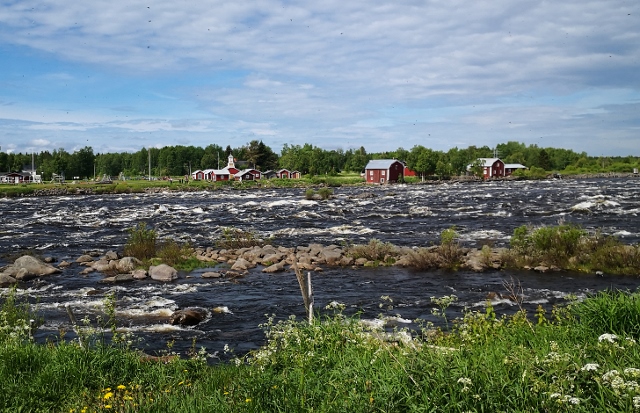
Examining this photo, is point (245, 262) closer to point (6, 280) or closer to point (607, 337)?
point (6, 280)

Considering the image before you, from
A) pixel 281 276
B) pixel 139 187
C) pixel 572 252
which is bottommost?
pixel 281 276

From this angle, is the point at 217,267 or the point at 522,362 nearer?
the point at 522,362

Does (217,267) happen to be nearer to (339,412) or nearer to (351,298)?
(351,298)

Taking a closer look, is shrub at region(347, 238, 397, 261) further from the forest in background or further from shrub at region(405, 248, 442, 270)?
the forest in background

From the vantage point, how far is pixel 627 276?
53.3 ft

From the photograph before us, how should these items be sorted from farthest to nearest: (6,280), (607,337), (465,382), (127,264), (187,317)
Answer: (127,264)
(6,280)
(187,317)
(607,337)
(465,382)

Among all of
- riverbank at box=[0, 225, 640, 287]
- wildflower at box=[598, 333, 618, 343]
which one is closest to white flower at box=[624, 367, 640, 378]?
wildflower at box=[598, 333, 618, 343]

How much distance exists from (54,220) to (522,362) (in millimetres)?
38451

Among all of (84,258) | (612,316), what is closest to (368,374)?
(612,316)

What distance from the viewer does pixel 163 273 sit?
58.3 feet

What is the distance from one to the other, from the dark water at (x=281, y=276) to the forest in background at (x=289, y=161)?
69502 millimetres

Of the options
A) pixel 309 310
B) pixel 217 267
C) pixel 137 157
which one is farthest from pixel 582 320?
pixel 137 157

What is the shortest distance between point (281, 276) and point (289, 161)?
11378cm

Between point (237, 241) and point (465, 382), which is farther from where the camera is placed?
point (237, 241)
